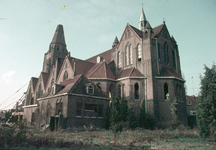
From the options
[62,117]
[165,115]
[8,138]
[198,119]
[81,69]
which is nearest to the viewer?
[8,138]

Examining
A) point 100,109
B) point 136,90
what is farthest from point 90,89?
point 136,90

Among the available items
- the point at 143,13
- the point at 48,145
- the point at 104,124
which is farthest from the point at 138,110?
the point at 143,13

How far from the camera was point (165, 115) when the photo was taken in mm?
30312

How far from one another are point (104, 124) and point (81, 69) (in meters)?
13.7

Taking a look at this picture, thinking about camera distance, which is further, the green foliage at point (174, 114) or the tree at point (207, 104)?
the green foliage at point (174, 114)

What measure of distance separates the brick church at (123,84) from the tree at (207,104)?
43.5ft

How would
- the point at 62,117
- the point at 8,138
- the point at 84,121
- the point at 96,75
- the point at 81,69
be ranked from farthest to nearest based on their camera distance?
1. the point at 81,69
2. the point at 96,75
3. the point at 84,121
4. the point at 62,117
5. the point at 8,138

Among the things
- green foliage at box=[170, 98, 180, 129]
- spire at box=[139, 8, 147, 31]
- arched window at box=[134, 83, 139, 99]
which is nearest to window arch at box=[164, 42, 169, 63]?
arched window at box=[134, 83, 139, 99]

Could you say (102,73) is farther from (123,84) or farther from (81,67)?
(81,67)

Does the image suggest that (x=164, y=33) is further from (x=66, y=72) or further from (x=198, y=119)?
(x=198, y=119)

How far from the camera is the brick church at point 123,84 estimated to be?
1032 inches

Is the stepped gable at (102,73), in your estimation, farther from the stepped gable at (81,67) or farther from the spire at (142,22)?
the spire at (142,22)

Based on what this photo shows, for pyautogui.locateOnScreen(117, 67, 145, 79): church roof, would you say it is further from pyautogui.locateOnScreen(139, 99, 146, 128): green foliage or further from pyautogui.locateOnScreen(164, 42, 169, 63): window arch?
pyautogui.locateOnScreen(164, 42, 169, 63): window arch

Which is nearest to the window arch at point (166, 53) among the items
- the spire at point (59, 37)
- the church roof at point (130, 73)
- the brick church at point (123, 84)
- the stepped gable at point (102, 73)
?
the brick church at point (123, 84)
